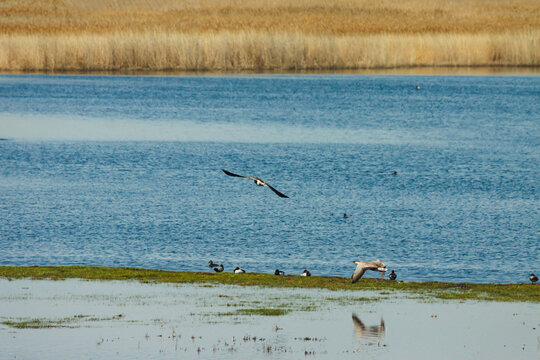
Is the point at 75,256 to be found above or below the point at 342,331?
above

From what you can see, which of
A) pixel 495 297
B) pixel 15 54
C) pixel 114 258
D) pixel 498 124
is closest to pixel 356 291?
pixel 495 297

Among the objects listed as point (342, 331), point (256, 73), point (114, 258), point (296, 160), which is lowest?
point (342, 331)

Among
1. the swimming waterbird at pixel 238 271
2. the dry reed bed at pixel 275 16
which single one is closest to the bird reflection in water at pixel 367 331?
the swimming waterbird at pixel 238 271

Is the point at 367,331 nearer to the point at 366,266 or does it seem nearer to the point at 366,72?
the point at 366,266

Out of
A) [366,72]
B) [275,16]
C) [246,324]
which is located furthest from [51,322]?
[275,16]

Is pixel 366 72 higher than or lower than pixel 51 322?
higher

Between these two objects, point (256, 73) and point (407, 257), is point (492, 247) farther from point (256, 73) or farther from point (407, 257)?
point (256, 73)

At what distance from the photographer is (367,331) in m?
13.0

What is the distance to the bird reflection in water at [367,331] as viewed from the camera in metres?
12.7

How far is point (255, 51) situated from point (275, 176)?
31659mm

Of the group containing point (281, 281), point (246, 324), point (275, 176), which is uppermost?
point (275, 176)

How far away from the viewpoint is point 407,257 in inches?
774

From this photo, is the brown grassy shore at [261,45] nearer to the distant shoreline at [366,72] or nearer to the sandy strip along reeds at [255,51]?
the sandy strip along reeds at [255,51]

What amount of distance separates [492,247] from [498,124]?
27404 millimetres
